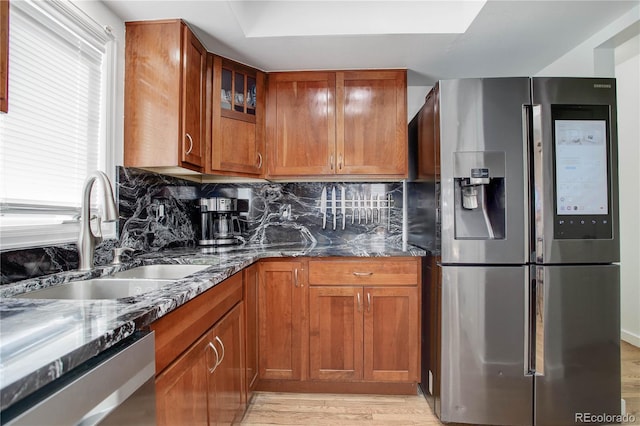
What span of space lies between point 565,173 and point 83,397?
2.11 m

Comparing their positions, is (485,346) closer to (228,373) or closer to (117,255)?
(228,373)

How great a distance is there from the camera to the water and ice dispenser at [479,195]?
65.3 inches

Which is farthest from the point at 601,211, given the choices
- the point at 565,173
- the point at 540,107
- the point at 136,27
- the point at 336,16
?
the point at 136,27

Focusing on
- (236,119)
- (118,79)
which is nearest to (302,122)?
(236,119)

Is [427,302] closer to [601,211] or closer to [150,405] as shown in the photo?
[601,211]

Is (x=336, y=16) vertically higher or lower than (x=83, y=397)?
higher

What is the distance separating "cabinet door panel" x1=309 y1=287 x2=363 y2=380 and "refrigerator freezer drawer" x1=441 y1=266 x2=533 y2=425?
0.53m

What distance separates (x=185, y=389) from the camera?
1.07m

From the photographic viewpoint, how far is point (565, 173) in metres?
1.65

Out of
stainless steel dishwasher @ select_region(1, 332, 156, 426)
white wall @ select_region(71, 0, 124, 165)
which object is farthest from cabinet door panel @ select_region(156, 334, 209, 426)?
white wall @ select_region(71, 0, 124, 165)

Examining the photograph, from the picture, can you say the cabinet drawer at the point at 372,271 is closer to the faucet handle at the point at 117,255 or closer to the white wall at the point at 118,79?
the faucet handle at the point at 117,255

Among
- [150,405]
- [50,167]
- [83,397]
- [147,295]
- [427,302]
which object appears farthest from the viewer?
[427,302]

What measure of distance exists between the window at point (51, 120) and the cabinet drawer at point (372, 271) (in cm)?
134

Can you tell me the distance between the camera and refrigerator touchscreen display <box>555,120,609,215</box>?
164 cm
